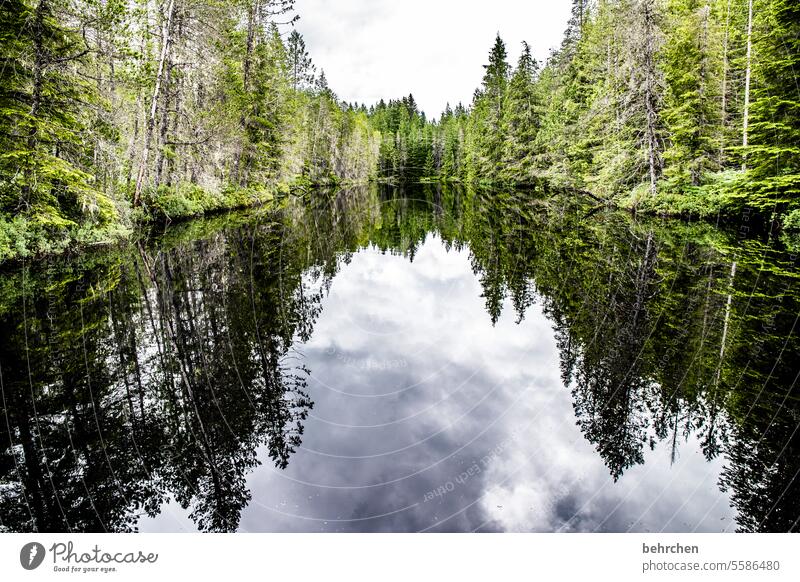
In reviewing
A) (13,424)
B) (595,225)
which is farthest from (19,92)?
(595,225)

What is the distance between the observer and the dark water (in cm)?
369

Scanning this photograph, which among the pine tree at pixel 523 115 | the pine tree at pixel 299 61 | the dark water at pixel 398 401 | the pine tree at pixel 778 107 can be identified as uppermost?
the pine tree at pixel 299 61

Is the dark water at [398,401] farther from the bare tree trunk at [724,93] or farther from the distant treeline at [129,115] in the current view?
the bare tree trunk at [724,93]

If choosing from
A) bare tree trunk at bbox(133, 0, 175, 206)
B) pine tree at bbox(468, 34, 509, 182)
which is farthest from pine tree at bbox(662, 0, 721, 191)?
pine tree at bbox(468, 34, 509, 182)

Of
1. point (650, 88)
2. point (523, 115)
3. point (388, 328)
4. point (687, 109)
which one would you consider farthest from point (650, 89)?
point (523, 115)

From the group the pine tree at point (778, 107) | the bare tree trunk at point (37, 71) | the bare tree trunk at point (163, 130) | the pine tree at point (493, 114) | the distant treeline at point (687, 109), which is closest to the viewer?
the bare tree trunk at point (37, 71)

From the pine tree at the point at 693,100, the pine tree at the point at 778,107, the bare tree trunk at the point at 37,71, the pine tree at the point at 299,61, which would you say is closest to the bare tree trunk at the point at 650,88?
the pine tree at the point at 693,100

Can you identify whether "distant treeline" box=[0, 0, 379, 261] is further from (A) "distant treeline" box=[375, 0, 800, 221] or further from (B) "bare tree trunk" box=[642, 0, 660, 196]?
(A) "distant treeline" box=[375, 0, 800, 221]

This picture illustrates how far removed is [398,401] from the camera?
569cm

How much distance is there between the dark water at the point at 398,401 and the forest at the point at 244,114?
4.05 metres

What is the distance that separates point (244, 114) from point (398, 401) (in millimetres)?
27646

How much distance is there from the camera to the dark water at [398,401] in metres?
3.69

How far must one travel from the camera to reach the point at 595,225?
1977 cm
